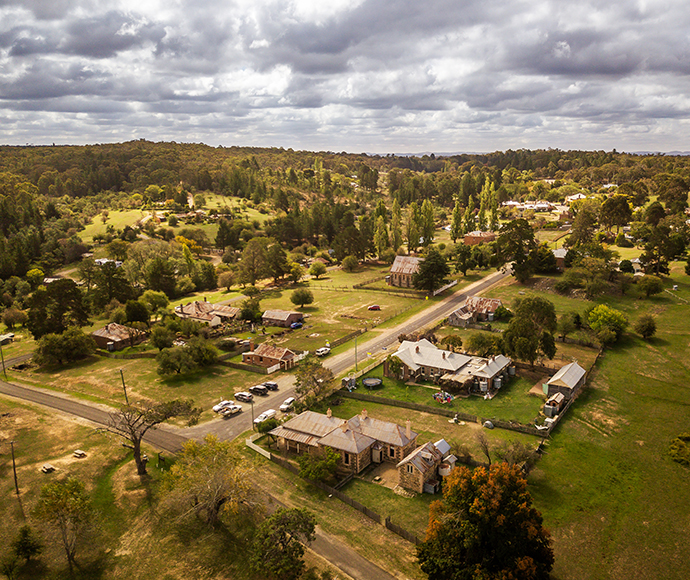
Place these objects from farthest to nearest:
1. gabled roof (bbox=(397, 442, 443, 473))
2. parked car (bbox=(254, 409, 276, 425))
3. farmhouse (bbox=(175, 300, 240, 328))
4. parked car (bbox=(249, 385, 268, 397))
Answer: farmhouse (bbox=(175, 300, 240, 328)) < parked car (bbox=(249, 385, 268, 397)) < parked car (bbox=(254, 409, 276, 425)) < gabled roof (bbox=(397, 442, 443, 473))

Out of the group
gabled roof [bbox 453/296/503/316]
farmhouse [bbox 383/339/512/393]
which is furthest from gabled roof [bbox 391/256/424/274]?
Result: farmhouse [bbox 383/339/512/393]

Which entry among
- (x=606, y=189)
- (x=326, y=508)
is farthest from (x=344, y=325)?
(x=606, y=189)

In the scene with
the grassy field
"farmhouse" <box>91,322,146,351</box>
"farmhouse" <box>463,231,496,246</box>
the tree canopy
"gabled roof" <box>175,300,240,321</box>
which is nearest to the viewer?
the tree canopy

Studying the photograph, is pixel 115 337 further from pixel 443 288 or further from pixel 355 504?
pixel 443 288

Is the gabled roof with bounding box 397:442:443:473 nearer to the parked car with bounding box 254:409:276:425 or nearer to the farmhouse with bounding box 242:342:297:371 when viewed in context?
the parked car with bounding box 254:409:276:425

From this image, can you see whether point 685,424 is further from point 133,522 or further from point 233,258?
point 233,258

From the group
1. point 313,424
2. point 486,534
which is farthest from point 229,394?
point 486,534
